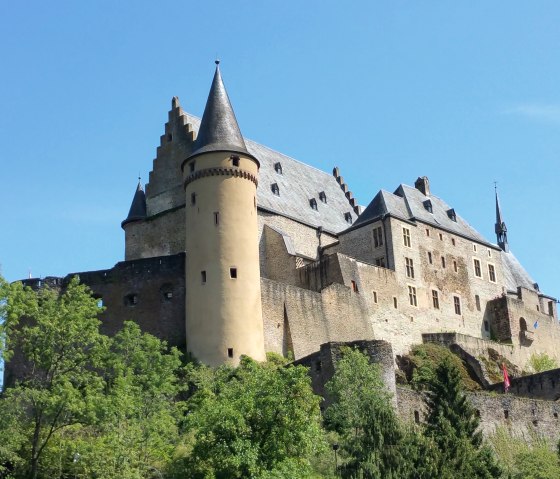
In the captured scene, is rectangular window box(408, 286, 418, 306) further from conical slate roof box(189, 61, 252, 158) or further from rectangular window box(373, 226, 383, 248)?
conical slate roof box(189, 61, 252, 158)

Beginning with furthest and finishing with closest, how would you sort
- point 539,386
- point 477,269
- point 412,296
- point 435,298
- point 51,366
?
1. point 477,269
2. point 435,298
3. point 412,296
4. point 539,386
5. point 51,366

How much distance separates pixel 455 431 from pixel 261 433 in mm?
9477

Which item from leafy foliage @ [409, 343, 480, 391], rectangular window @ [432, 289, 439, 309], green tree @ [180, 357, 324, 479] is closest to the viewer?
green tree @ [180, 357, 324, 479]

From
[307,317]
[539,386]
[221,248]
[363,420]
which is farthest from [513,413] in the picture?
[221,248]

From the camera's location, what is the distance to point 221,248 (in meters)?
51.9

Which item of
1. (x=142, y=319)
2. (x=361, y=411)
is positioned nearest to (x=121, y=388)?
(x=361, y=411)

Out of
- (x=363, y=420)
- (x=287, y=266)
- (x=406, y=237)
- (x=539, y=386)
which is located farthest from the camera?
(x=406, y=237)

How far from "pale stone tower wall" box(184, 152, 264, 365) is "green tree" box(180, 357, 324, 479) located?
13469mm

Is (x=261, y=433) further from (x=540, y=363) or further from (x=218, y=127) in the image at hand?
(x=540, y=363)

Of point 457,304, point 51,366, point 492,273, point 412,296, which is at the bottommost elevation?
point 51,366

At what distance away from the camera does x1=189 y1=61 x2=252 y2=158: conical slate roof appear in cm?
5406

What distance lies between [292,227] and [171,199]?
7.95 meters

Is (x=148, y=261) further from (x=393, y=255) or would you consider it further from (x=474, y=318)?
(x=474, y=318)

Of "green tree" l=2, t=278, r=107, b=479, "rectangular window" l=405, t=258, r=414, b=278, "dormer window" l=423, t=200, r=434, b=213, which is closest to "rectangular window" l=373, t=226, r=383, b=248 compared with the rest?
"rectangular window" l=405, t=258, r=414, b=278
